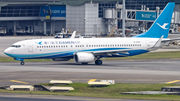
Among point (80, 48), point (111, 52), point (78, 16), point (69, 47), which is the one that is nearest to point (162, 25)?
point (111, 52)

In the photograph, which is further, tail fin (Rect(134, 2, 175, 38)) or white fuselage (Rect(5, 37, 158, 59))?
tail fin (Rect(134, 2, 175, 38))

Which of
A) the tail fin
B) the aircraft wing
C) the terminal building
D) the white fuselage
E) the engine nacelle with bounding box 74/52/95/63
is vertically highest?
the terminal building

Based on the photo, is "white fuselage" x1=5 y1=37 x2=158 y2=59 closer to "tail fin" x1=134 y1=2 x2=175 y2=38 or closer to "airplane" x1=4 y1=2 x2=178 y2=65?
"airplane" x1=4 y1=2 x2=178 y2=65

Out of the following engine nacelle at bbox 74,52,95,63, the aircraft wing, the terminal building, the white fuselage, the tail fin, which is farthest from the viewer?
the terminal building

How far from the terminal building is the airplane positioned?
203 ft

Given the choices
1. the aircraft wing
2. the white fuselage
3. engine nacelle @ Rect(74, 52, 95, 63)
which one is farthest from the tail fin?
engine nacelle @ Rect(74, 52, 95, 63)

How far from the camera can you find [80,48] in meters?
48.0

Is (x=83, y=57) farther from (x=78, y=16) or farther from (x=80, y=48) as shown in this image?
(x=78, y=16)

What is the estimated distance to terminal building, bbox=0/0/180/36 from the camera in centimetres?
12544

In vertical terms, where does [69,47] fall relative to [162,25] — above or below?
below

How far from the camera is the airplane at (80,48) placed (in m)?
46.5

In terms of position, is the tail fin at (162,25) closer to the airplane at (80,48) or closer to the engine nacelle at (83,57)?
the airplane at (80,48)

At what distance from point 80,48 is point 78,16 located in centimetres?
8097

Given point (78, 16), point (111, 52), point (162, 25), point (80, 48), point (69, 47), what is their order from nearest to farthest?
1. point (111, 52)
2. point (69, 47)
3. point (80, 48)
4. point (162, 25)
5. point (78, 16)
